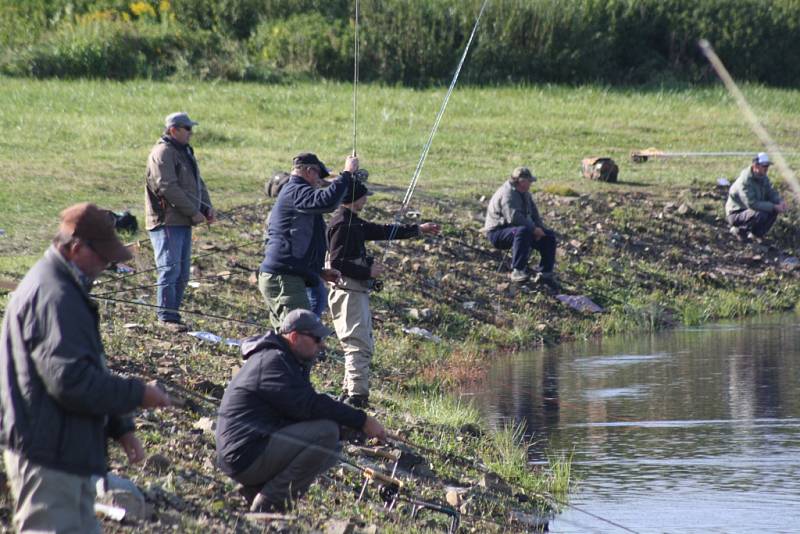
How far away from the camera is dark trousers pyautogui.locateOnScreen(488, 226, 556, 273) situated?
49.0ft

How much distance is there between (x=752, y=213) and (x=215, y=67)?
12.5m

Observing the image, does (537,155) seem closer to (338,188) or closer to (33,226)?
(33,226)

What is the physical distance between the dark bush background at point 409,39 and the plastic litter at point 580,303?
13.1 metres

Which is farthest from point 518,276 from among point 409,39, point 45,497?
point 409,39

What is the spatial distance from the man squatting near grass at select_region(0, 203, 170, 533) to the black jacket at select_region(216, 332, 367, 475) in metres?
1.72

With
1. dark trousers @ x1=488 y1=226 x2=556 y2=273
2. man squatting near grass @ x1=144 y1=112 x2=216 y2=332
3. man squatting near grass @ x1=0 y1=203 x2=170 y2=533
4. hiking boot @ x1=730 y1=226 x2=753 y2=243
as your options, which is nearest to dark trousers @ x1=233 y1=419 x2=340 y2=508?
man squatting near grass @ x1=0 y1=203 x2=170 y2=533

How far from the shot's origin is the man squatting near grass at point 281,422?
260 inches

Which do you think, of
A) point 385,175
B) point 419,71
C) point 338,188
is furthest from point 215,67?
point 338,188

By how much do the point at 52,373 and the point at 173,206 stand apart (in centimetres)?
637

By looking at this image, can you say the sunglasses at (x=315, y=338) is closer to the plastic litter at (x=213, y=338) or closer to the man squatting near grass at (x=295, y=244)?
the man squatting near grass at (x=295, y=244)

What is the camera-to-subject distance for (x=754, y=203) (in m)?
17.6

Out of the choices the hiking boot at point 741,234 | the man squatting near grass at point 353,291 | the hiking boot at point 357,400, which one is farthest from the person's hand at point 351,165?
the hiking boot at point 741,234

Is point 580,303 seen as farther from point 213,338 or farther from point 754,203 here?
point 213,338

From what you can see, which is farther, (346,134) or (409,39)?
(409,39)
